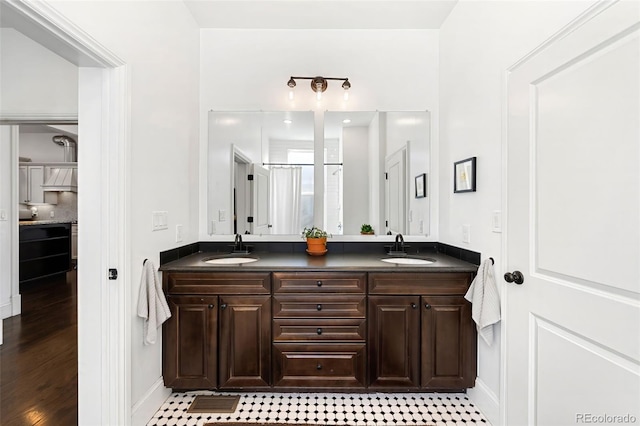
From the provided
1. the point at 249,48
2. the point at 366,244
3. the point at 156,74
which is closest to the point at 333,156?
the point at 366,244

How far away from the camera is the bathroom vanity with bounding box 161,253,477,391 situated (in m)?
1.92

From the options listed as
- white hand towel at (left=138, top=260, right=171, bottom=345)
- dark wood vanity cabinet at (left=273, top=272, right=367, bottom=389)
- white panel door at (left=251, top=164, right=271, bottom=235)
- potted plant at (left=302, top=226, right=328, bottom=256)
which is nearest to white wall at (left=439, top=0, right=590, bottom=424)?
dark wood vanity cabinet at (left=273, top=272, right=367, bottom=389)

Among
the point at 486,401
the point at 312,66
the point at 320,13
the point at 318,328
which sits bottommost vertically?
the point at 486,401

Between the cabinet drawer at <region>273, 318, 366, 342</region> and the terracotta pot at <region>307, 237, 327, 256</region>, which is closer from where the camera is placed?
the cabinet drawer at <region>273, 318, 366, 342</region>

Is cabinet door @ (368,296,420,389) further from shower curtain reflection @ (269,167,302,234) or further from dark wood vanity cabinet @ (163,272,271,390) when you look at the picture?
shower curtain reflection @ (269,167,302,234)

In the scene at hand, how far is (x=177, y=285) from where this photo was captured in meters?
1.93

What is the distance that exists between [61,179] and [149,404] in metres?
6.70

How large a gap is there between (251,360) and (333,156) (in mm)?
1703

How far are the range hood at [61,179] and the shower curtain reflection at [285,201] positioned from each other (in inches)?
246

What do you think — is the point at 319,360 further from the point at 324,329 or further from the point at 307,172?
the point at 307,172

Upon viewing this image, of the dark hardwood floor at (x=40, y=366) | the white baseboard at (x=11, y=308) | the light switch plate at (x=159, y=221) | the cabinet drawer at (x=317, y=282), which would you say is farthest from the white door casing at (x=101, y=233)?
the white baseboard at (x=11, y=308)

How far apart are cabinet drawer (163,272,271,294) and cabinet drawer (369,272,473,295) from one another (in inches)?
27.9

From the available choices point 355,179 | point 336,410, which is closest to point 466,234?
point 355,179

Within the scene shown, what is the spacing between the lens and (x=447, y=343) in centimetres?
192
